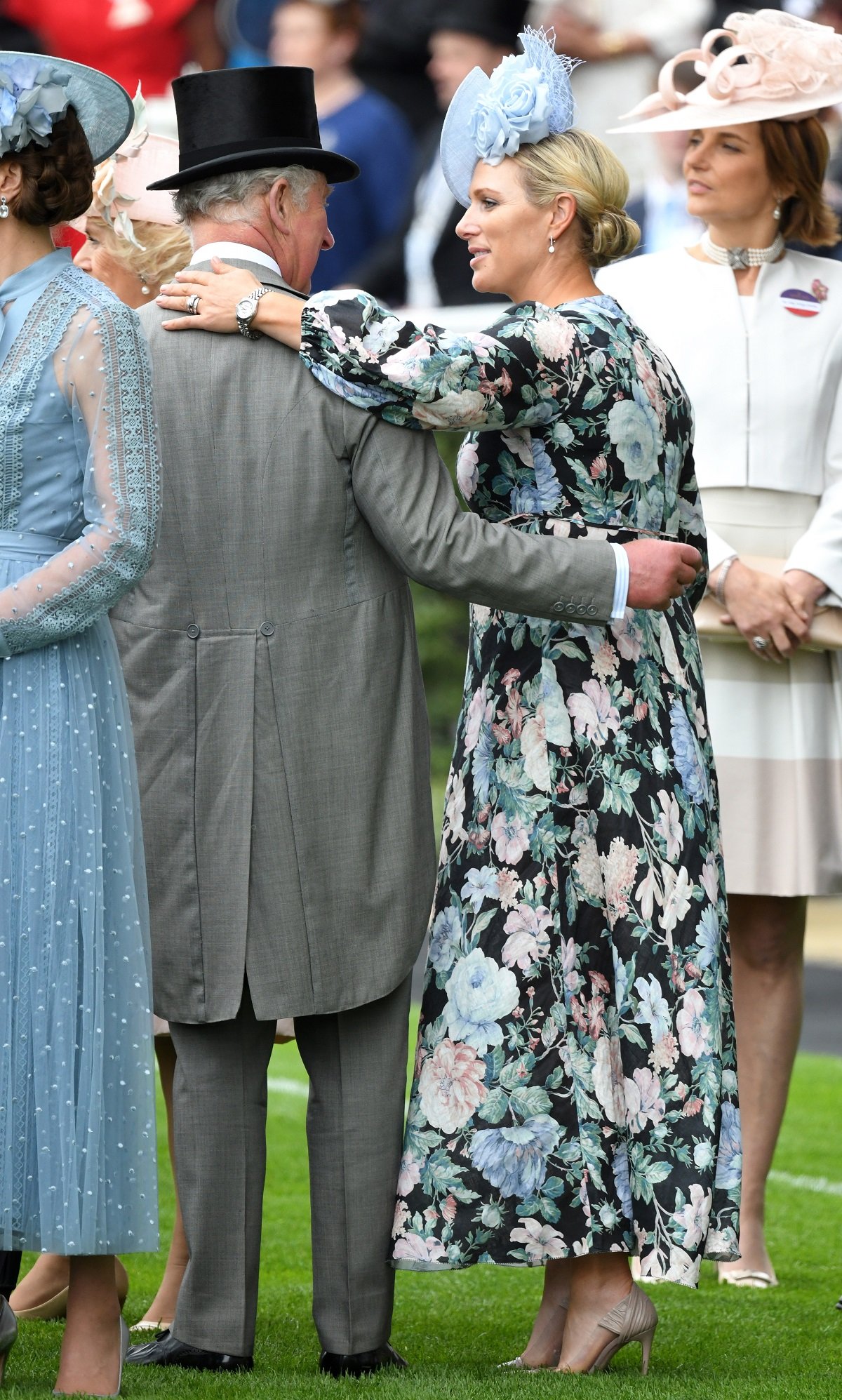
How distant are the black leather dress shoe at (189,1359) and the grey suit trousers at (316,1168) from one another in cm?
1

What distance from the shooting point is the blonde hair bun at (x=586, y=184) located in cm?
362

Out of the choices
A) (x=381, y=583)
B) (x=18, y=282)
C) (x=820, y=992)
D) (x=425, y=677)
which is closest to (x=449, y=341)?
(x=381, y=583)

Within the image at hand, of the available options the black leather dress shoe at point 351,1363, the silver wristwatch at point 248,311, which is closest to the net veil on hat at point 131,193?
the silver wristwatch at point 248,311

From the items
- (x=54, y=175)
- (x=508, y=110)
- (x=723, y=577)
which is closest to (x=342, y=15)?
(x=723, y=577)

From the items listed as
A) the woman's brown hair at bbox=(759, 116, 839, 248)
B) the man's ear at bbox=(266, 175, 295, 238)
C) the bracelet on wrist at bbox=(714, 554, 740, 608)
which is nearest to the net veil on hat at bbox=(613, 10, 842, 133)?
the woman's brown hair at bbox=(759, 116, 839, 248)

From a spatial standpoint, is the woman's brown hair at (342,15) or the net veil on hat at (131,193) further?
the woman's brown hair at (342,15)

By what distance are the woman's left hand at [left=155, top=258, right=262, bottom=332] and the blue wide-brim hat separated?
26 centimetres

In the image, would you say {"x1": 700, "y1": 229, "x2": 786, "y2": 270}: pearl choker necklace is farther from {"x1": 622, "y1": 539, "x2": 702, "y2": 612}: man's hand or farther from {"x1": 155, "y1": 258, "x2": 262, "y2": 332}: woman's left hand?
{"x1": 155, "y1": 258, "x2": 262, "y2": 332}: woman's left hand

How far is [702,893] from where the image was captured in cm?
361

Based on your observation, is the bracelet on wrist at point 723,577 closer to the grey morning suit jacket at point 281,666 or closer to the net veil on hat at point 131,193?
the grey morning suit jacket at point 281,666

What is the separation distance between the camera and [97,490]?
3160 millimetres

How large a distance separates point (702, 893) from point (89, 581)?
125cm

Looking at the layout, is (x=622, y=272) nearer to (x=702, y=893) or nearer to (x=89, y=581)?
(x=702, y=893)

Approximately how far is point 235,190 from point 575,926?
1.44 meters
